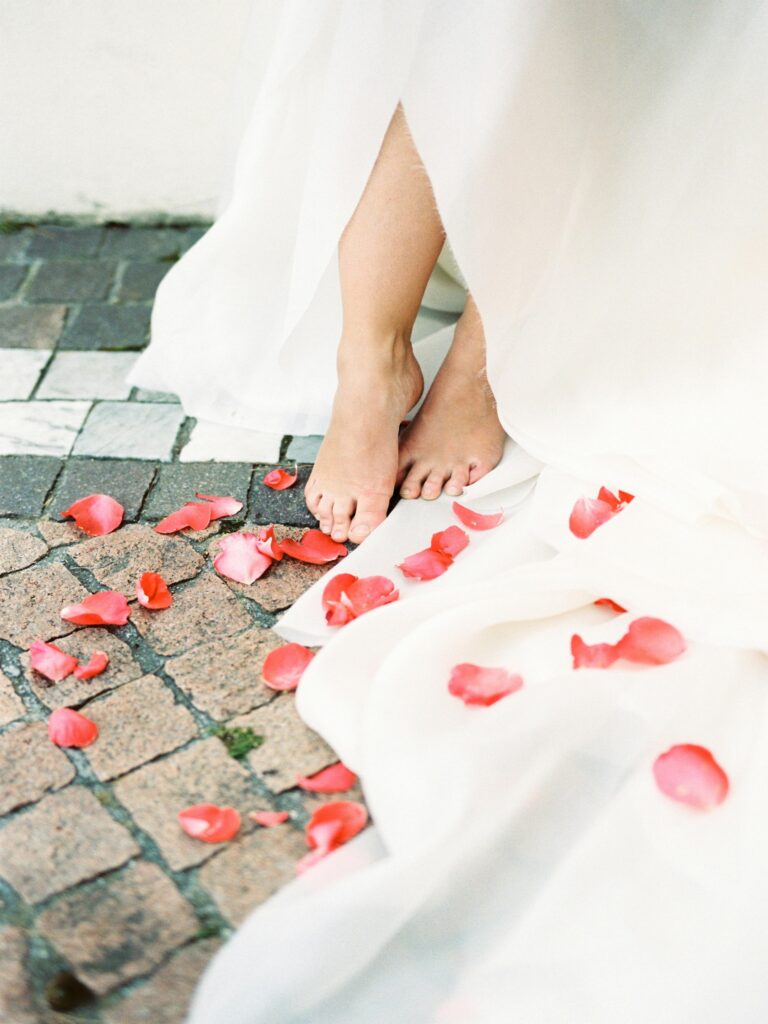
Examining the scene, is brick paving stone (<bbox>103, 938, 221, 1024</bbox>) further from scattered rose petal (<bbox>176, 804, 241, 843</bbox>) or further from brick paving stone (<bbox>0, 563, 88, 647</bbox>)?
brick paving stone (<bbox>0, 563, 88, 647</bbox>)

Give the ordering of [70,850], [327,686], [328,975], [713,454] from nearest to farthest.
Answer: [328,975] < [70,850] < [327,686] < [713,454]

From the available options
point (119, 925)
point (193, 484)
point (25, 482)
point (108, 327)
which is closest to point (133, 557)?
point (193, 484)

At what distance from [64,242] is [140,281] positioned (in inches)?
12.9

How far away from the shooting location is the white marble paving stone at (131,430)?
190 cm

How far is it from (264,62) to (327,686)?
129 centimetres

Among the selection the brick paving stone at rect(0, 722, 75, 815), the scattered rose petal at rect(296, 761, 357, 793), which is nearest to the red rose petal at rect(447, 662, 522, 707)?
the scattered rose petal at rect(296, 761, 357, 793)

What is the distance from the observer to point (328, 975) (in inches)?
38.8

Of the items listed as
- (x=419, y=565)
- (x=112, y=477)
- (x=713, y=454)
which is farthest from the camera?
(x=112, y=477)

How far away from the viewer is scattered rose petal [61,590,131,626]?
149 cm

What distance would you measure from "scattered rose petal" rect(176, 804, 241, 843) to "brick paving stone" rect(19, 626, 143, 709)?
27cm

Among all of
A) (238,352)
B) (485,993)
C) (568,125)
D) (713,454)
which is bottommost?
(238,352)

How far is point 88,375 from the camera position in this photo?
212cm

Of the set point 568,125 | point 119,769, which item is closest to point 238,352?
point 568,125

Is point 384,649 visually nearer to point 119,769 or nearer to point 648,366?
point 119,769
